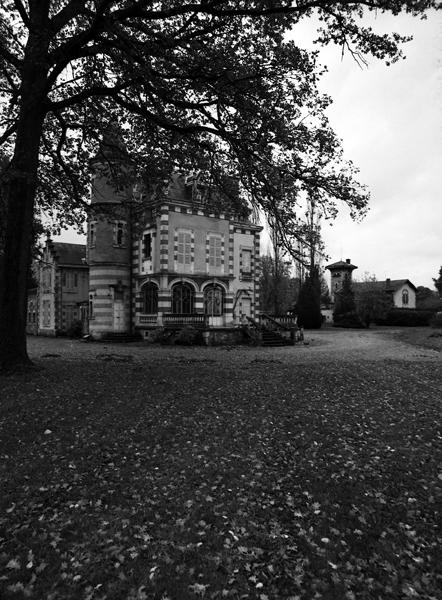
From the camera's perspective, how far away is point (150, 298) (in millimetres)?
30281

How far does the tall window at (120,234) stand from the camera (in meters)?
31.3

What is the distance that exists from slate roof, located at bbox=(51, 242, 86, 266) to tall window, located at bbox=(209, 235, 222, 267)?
56.9 feet

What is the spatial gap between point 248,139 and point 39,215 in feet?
35.3

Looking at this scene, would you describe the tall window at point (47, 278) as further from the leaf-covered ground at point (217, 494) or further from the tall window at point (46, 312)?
the leaf-covered ground at point (217, 494)

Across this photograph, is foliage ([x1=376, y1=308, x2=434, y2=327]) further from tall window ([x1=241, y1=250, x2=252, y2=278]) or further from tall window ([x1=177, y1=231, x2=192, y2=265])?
tall window ([x1=177, y1=231, x2=192, y2=265])

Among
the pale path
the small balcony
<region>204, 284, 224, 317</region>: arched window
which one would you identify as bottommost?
the pale path

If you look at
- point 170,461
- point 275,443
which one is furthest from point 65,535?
point 275,443

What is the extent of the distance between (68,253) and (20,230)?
3293 centimetres

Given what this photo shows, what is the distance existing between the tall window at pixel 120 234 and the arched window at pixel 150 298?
12.7 ft

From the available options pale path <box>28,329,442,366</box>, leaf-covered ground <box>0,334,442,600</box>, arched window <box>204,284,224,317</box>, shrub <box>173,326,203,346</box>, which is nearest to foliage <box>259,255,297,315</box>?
arched window <box>204,284,224,317</box>

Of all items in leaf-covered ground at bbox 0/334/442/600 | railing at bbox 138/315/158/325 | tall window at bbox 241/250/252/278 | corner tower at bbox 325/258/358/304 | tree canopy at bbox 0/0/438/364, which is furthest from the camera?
corner tower at bbox 325/258/358/304

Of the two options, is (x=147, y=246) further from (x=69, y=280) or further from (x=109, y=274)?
(x=69, y=280)

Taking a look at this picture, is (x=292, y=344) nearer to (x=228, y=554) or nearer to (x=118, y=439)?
(x=118, y=439)

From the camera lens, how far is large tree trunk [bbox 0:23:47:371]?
11633 millimetres
